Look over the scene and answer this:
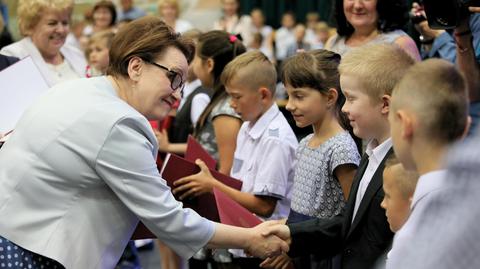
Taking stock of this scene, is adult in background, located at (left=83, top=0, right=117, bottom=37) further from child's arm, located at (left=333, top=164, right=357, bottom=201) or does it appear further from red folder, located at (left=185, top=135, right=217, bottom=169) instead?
child's arm, located at (left=333, top=164, right=357, bottom=201)

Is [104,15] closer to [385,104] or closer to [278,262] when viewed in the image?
[278,262]

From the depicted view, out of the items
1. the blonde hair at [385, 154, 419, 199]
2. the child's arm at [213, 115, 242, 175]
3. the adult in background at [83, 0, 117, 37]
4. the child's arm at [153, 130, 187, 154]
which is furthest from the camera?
the adult in background at [83, 0, 117, 37]

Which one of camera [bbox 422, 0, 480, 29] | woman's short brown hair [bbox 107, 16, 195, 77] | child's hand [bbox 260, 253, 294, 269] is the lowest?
child's hand [bbox 260, 253, 294, 269]

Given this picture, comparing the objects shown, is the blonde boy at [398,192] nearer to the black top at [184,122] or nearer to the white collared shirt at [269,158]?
the white collared shirt at [269,158]

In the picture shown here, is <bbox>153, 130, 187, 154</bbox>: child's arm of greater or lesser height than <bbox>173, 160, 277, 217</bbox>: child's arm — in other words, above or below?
below

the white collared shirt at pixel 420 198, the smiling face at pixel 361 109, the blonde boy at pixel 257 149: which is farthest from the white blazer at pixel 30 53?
the white collared shirt at pixel 420 198

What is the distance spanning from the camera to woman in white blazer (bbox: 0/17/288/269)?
7.48ft

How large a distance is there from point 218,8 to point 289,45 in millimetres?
1751

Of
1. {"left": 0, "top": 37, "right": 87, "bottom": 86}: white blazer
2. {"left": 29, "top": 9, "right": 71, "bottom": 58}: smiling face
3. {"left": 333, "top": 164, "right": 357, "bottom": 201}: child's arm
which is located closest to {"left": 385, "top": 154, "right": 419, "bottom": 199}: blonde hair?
{"left": 333, "top": 164, "right": 357, "bottom": 201}: child's arm

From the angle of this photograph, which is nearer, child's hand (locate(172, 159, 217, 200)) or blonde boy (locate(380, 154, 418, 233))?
blonde boy (locate(380, 154, 418, 233))

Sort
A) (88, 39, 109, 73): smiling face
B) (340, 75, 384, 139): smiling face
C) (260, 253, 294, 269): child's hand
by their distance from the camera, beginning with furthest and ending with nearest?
1. (88, 39, 109, 73): smiling face
2. (260, 253, 294, 269): child's hand
3. (340, 75, 384, 139): smiling face

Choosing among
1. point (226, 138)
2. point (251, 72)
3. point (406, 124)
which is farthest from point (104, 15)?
point (406, 124)

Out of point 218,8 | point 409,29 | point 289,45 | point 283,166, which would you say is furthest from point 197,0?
point 283,166

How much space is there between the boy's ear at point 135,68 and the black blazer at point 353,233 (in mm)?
762
